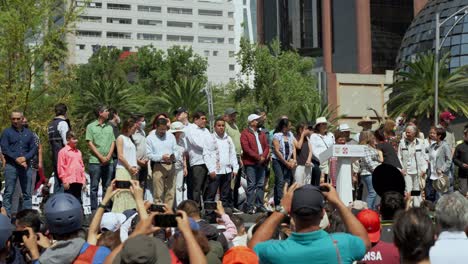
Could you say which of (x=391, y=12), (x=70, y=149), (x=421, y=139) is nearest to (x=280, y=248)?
(x=70, y=149)

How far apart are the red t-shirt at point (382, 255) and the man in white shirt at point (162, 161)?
8.03 m

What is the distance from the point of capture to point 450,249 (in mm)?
5340

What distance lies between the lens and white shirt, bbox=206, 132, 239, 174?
589 inches

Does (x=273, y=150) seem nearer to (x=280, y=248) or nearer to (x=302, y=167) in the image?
(x=302, y=167)

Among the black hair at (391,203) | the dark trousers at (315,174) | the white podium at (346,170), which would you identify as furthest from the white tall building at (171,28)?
the black hair at (391,203)

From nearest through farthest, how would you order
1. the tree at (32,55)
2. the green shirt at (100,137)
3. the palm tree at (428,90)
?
the green shirt at (100,137) → the tree at (32,55) → the palm tree at (428,90)

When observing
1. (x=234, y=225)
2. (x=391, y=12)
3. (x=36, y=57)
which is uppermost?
(x=391, y=12)

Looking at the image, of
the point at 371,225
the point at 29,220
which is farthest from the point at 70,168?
the point at 371,225

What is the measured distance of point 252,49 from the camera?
208ft

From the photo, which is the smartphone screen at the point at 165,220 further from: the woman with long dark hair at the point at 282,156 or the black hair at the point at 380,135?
the woman with long dark hair at the point at 282,156

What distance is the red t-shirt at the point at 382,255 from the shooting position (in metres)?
6.54

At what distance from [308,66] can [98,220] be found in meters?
70.1

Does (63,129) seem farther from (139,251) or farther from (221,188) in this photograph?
(139,251)

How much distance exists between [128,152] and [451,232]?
29.5 feet
